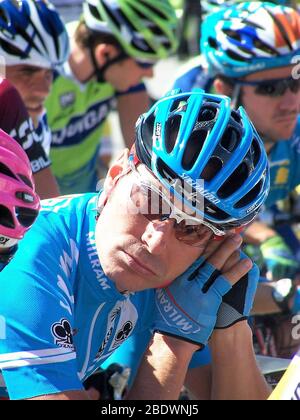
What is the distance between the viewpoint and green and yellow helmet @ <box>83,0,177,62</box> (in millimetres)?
6949

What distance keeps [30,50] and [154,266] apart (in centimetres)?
279

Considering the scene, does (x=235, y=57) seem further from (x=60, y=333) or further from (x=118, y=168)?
(x=60, y=333)

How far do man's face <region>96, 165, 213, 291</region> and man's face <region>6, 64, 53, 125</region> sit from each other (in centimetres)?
241

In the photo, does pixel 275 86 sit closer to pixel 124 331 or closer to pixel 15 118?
pixel 15 118

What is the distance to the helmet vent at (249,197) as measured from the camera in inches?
123

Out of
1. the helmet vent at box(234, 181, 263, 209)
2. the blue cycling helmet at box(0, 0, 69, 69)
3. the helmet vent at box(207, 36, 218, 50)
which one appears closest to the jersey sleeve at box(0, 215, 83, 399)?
the helmet vent at box(234, 181, 263, 209)

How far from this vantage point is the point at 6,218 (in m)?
3.04

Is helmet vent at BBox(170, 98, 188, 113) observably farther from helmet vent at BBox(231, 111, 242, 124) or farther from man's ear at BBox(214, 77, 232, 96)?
man's ear at BBox(214, 77, 232, 96)

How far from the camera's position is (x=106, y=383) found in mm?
3844

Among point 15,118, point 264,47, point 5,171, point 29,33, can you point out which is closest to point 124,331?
point 5,171

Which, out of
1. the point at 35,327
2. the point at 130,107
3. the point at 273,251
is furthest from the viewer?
the point at 130,107

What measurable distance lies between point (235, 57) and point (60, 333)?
3.54 meters
